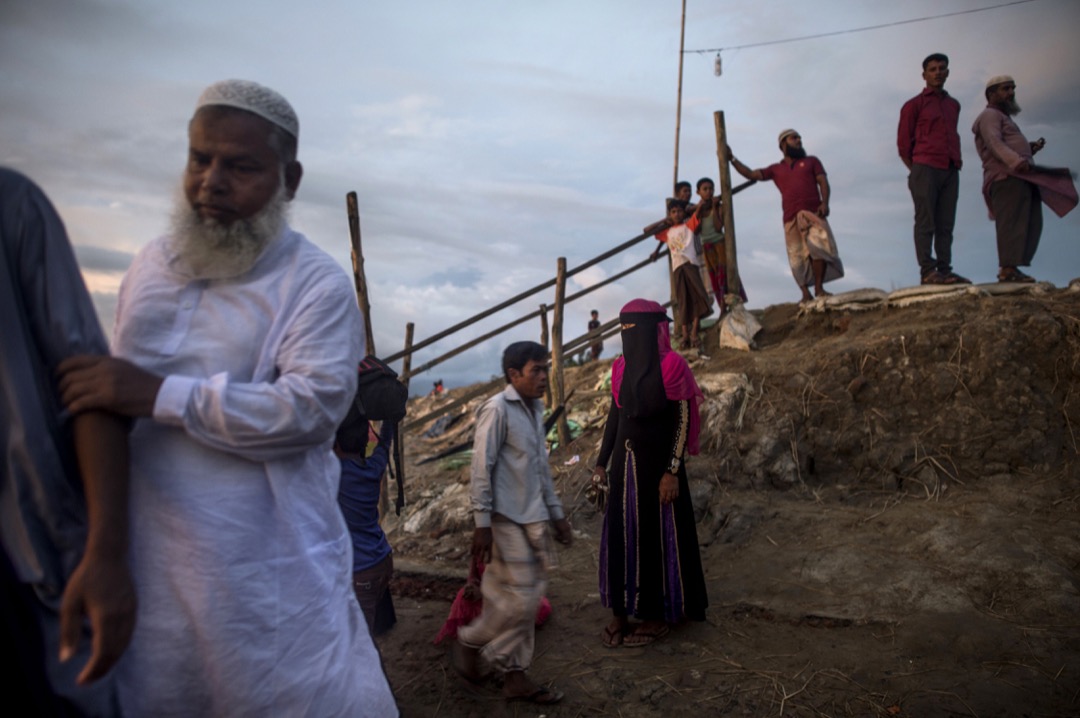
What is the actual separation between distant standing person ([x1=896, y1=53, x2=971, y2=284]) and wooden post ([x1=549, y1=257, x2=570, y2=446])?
373 centimetres

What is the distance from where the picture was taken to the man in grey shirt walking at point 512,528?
3906 millimetres

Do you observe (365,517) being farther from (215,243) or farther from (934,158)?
(934,158)

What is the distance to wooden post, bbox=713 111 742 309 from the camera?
8.49 m

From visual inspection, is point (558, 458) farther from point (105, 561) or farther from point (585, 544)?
point (105, 561)

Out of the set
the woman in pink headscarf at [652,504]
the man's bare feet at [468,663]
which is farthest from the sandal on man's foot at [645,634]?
the man's bare feet at [468,663]

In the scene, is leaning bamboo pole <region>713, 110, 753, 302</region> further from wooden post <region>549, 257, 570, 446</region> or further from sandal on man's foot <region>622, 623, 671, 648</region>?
sandal on man's foot <region>622, 623, 671, 648</region>

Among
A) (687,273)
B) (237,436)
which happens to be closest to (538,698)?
(237,436)

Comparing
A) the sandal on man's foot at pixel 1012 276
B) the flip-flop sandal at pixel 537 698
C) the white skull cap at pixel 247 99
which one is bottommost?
the flip-flop sandal at pixel 537 698

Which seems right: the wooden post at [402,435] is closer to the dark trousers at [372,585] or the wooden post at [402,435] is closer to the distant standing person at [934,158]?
the dark trousers at [372,585]

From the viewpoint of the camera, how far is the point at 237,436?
4.25ft

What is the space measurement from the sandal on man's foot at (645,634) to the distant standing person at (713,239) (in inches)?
189

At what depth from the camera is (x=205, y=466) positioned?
135 centimetres

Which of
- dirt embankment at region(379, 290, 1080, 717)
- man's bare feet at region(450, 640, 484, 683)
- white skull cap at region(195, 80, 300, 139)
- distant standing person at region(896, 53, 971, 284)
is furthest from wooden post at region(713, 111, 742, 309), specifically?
white skull cap at region(195, 80, 300, 139)

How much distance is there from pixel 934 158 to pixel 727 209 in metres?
2.21
